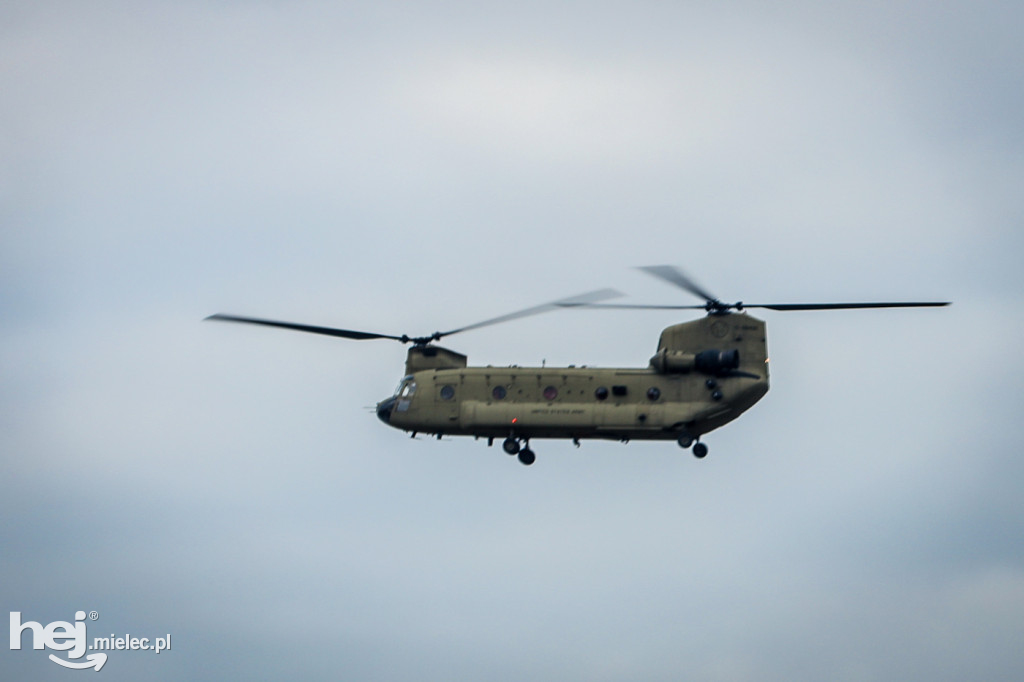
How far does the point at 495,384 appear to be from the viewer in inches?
3019

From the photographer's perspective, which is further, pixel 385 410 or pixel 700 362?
pixel 385 410

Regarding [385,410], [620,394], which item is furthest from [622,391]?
[385,410]

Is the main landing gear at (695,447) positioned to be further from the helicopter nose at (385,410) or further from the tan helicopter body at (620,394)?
the helicopter nose at (385,410)

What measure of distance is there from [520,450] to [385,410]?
703 cm

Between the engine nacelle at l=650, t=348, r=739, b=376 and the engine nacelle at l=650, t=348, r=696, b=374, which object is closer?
the engine nacelle at l=650, t=348, r=739, b=376

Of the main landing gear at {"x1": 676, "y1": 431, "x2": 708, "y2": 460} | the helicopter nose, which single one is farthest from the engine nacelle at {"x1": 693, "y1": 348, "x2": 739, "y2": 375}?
the helicopter nose

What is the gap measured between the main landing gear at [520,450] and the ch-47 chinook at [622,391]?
0.05 meters

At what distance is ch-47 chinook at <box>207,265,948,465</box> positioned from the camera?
2945 inches

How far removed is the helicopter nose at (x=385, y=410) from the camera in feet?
257

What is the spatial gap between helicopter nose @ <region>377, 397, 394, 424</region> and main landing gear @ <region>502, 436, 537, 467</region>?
600 cm

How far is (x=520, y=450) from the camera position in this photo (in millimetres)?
76625

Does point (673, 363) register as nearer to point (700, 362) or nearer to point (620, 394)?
point (700, 362)

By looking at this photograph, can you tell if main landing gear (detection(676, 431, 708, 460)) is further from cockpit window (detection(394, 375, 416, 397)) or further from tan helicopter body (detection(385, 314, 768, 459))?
cockpit window (detection(394, 375, 416, 397))

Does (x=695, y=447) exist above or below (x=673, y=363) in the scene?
below
